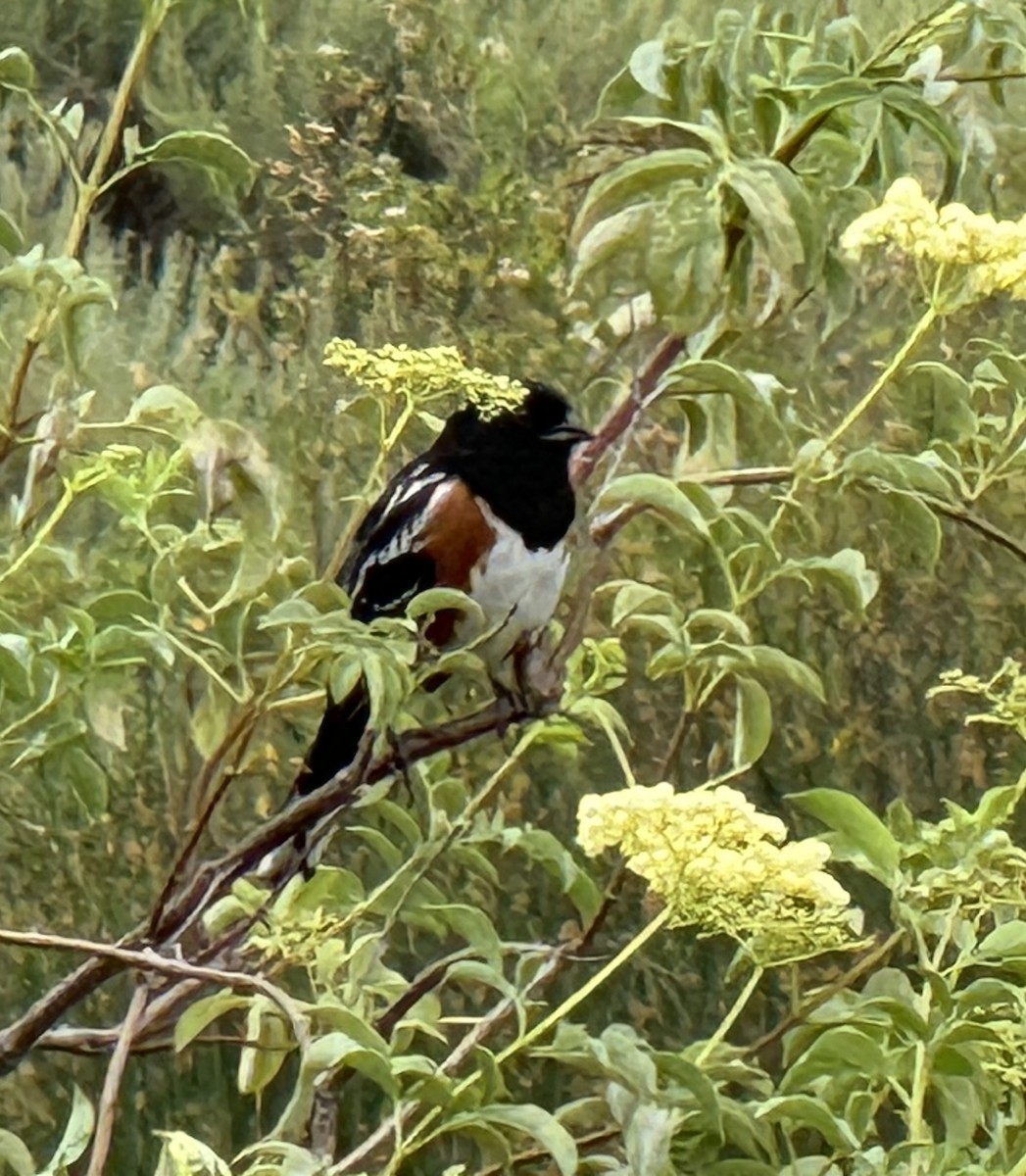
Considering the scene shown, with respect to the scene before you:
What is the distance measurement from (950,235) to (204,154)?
0.54 m

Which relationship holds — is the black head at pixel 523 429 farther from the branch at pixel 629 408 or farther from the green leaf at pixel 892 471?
the green leaf at pixel 892 471

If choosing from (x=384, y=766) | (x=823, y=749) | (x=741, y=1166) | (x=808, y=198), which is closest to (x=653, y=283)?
(x=808, y=198)

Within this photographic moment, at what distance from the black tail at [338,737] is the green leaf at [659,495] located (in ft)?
1.26

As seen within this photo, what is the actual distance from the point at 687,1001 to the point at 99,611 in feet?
3.18

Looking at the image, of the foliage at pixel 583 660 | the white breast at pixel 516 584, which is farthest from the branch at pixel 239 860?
the white breast at pixel 516 584

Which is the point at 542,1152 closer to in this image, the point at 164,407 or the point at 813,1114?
the point at 813,1114

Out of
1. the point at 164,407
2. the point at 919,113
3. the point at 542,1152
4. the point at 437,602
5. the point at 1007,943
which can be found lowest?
the point at 542,1152

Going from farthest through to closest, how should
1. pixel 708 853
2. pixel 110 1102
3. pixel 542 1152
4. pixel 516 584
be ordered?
1. pixel 516 584
2. pixel 542 1152
3. pixel 110 1102
4. pixel 708 853

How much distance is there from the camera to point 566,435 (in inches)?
77.8

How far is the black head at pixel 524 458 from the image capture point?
1898mm

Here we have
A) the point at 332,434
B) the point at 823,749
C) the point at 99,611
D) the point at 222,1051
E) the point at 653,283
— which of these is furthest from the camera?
the point at 332,434

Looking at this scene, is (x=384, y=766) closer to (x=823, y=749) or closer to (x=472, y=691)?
(x=472, y=691)

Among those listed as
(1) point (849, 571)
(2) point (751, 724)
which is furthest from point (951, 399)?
(2) point (751, 724)

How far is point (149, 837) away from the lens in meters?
2.22
